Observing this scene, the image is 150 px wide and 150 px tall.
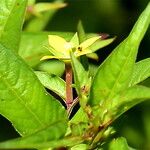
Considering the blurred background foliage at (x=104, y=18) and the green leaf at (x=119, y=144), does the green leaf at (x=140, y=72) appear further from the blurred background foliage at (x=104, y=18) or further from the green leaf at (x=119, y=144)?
the blurred background foliage at (x=104, y=18)

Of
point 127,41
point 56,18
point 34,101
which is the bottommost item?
point 56,18

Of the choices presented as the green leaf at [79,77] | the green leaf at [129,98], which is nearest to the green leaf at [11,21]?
the green leaf at [79,77]

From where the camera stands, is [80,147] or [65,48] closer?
[80,147]

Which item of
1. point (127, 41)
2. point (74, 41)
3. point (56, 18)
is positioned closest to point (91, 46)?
point (74, 41)

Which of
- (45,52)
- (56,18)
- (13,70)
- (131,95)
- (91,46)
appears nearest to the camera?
(131,95)

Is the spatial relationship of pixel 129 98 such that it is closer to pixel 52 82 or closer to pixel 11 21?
pixel 52 82

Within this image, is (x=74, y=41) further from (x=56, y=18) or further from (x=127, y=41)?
(x=56, y=18)

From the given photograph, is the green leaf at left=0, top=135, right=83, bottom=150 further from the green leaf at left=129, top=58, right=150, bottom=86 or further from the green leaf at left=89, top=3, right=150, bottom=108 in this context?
the green leaf at left=129, top=58, right=150, bottom=86

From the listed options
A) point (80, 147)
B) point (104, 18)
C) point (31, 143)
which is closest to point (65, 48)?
point (80, 147)
